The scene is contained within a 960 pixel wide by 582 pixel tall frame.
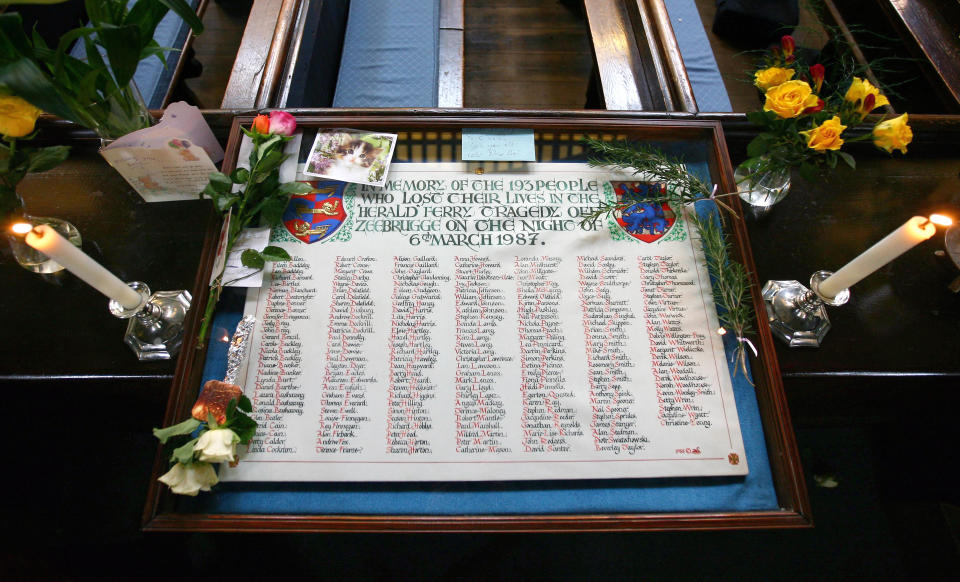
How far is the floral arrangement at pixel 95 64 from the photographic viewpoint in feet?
2.66

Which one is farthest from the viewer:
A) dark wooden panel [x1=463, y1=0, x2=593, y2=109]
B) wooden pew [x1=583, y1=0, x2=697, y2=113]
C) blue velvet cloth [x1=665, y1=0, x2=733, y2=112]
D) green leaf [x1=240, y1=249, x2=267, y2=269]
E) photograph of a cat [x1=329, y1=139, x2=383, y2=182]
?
dark wooden panel [x1=463, y1=0, x2=593, y2=109]

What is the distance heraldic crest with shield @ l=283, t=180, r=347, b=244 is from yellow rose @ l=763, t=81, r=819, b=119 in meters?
0.87

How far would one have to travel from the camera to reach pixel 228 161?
3.43 ft

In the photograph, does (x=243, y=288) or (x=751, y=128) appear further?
(x=751, y=128)

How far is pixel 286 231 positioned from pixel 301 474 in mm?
486

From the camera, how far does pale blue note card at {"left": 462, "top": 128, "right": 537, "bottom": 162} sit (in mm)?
1100

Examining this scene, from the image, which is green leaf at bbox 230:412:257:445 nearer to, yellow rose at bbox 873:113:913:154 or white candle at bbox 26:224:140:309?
white candle at bbox 26:224:140:309

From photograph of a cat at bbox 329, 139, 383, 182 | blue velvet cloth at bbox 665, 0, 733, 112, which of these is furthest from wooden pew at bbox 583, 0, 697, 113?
photograph of a cat at bbox 329, 139, 383, 182

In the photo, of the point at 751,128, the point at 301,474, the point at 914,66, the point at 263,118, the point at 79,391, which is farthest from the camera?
the point at 914,66

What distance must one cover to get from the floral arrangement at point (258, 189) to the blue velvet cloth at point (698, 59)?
113 centimetres

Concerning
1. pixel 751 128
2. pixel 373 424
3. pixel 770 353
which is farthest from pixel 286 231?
pixel 751 128

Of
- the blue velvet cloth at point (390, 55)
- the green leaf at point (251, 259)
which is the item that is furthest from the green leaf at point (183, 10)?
the blue velvet cloth at point (390, 55)

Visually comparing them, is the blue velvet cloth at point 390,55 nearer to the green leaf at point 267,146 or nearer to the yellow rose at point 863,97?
the green leaf at point 267,146

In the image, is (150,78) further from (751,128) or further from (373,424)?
(751,128)
